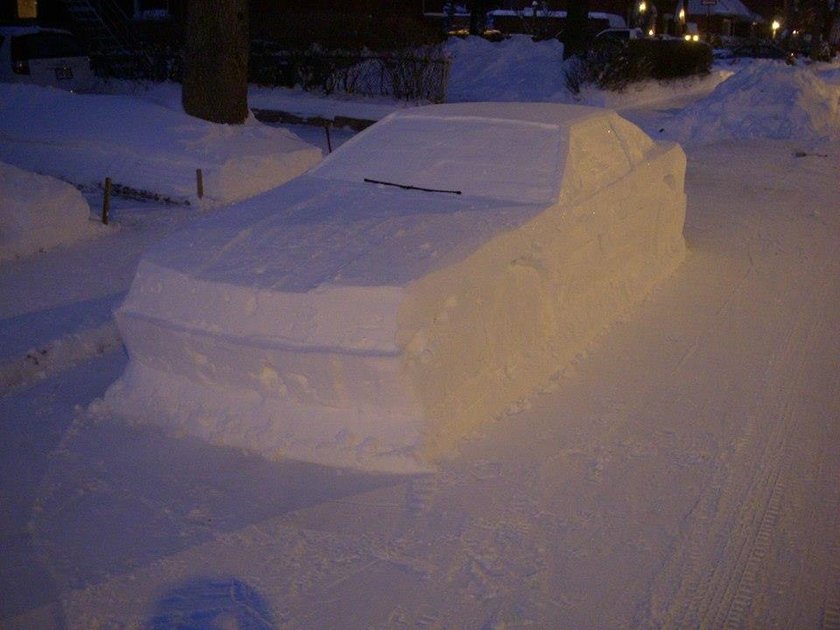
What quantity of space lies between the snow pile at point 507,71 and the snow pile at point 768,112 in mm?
5827

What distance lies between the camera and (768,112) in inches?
655

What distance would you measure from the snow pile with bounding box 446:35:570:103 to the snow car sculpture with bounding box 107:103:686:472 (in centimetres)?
1657

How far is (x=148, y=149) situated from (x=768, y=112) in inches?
440

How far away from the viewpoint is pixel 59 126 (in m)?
11.6

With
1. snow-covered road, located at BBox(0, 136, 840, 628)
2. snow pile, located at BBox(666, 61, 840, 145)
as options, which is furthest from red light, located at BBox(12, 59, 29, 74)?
snow-covered road, located at BBox(0, 136, 840, 628)

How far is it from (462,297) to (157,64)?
664 inches

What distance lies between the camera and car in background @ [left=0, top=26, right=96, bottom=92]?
1642cm

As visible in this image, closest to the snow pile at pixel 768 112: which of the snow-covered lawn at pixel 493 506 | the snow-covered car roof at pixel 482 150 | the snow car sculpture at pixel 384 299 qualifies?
the snow-covered car roof at pixel 482 150

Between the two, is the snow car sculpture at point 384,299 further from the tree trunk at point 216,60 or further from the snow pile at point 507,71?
the snow pile at point 507,71

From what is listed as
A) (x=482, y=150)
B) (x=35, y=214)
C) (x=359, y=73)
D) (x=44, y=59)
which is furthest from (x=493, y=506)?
(x=359, y=73)

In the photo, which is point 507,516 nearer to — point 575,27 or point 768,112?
point 768,112

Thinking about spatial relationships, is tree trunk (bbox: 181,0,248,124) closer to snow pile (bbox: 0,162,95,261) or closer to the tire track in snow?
snow pile (bbox: 0,162,95,261)

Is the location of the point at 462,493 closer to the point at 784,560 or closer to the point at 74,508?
the point at 784,560

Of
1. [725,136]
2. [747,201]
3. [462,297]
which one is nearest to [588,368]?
[462,297]
